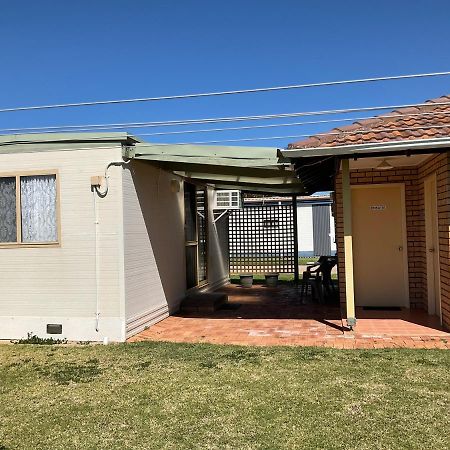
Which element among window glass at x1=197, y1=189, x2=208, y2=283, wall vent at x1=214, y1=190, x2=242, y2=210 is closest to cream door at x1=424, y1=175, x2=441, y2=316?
window glass at x1=197, y1=189, x2=208, y2=283

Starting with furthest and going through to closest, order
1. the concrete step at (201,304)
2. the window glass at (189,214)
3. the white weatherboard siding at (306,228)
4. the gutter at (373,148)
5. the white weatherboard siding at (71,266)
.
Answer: the white weatherboard siding at (306,228), the window glass at (189,214), the concrete step at (201,304), the white weatherboard siding at (71,266), the gutter at (373,148)

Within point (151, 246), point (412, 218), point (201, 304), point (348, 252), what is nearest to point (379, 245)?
point (412, 218)

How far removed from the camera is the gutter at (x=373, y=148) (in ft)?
20.2

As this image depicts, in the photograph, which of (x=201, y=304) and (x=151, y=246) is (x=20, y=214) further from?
(x=201, y=304)

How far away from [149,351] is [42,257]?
8.42ft

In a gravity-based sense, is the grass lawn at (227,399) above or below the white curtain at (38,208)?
below

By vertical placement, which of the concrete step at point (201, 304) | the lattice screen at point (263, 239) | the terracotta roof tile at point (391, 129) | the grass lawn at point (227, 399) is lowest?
the grass lawn at point (227, 399)

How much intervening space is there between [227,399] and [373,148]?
3965 millimetres

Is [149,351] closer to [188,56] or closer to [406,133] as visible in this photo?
[406,133]

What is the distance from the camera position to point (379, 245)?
8.92 m

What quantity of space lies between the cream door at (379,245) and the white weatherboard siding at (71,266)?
15.3ft

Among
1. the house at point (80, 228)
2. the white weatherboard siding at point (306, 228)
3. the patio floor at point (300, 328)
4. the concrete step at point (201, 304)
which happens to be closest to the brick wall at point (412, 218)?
the patio floor at point (300, 328)

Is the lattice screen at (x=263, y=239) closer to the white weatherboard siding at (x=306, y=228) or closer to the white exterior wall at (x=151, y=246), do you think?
the white exterior wall at (x=151, y=246)

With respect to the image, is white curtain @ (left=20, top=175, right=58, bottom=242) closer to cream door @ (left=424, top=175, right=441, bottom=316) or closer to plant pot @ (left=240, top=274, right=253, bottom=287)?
cream door @ (left=424, top=175, right=441, bottom=316)
